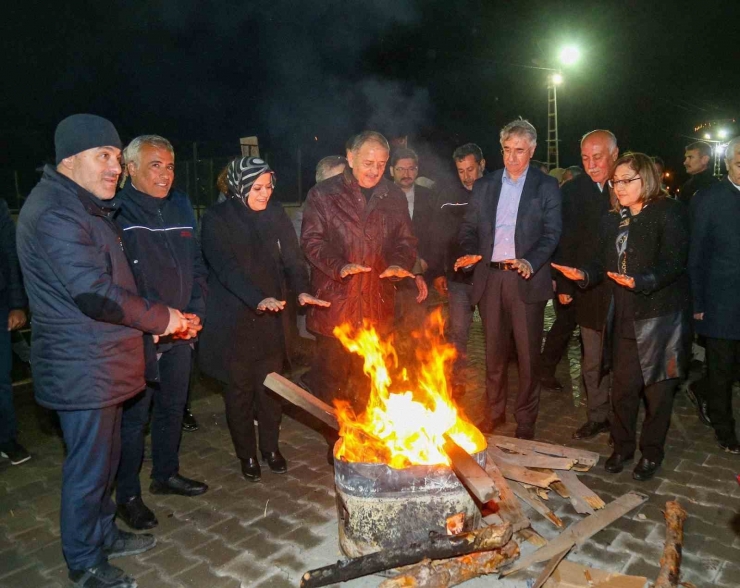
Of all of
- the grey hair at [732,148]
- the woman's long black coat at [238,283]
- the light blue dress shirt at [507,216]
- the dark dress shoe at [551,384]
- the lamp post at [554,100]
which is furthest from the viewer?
the lamp post at [554,100]

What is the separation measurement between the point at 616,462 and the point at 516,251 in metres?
2.02

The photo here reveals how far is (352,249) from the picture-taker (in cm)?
502

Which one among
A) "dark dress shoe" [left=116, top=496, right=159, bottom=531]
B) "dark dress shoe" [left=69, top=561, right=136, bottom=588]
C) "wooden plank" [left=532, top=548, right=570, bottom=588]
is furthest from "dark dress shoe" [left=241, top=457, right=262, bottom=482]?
"wooden plank" [left=532, top=548, right=570, bottom=588]

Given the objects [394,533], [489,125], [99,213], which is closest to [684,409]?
[394,533]

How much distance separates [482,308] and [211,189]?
11565 mm

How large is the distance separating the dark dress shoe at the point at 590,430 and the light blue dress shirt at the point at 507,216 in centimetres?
188

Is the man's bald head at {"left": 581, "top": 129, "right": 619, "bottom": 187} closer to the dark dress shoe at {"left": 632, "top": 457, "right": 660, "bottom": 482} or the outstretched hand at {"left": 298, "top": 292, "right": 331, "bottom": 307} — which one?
the dark dress shoe at {"left": 632, "top": 457, "right": 660, "bottom": 482}

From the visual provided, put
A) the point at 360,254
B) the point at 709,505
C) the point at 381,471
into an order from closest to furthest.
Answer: the point at 381,471, the point at 709,505, the point at 360,254

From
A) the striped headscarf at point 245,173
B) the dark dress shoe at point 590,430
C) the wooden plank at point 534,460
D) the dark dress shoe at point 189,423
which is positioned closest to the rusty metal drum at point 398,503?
the wooden plank at point 534,460

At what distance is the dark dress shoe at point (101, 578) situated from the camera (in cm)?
338

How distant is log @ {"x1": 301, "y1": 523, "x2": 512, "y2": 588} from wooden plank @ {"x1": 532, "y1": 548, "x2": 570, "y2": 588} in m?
0.25

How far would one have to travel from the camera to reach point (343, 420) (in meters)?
3.80

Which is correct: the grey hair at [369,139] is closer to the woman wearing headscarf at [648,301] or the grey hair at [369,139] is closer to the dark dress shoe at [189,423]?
the woman wearing headscarf at [648,301]

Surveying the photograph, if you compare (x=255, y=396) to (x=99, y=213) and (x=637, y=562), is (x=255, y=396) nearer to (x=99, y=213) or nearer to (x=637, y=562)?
(x=99, y=213)
